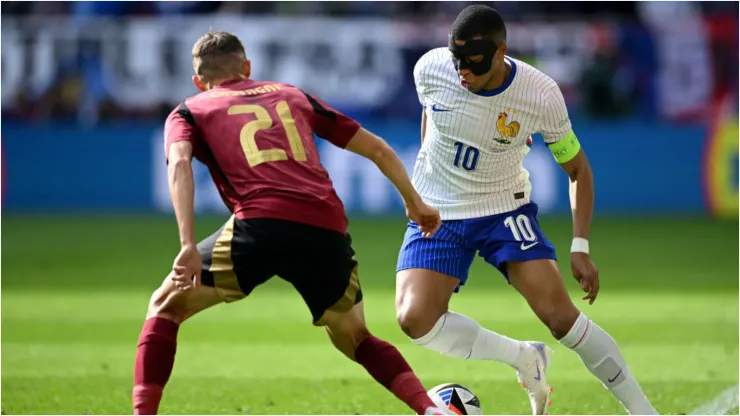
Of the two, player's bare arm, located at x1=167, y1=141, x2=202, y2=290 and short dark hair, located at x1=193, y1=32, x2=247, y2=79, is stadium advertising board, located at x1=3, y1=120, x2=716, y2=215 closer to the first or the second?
short dark hair, located at x1=193, y1=32, x2=247, y2=79

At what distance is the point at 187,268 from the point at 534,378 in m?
2.13

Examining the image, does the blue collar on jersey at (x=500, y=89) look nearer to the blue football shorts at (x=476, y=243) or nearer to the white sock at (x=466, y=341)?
the blue football shorts at (x=476, y=243)

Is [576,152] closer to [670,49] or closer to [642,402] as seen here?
[642,402]

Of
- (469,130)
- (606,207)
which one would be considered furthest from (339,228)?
(606,207)

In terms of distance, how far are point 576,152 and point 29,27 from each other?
1554cm

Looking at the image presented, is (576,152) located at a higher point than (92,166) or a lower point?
higher

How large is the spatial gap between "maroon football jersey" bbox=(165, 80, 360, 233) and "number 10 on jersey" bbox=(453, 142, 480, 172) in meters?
0.98

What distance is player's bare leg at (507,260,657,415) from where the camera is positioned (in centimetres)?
562

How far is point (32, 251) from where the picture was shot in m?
15.0

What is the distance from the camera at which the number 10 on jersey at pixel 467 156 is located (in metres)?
5.97

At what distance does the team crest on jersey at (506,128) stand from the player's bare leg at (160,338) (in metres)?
1.73

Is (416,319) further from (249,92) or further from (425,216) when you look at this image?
(249,92)

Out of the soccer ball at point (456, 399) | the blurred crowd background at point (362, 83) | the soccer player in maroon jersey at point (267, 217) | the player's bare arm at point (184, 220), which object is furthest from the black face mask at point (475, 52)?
the blurred crowd background at point (362, 83)

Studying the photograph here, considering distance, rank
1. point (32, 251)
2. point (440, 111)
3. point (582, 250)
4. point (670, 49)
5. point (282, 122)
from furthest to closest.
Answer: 1. point (670, 49)
2. point (32, 251)
3. point (440, 111)
4. point (582, 250)
5. point (282, 122)
